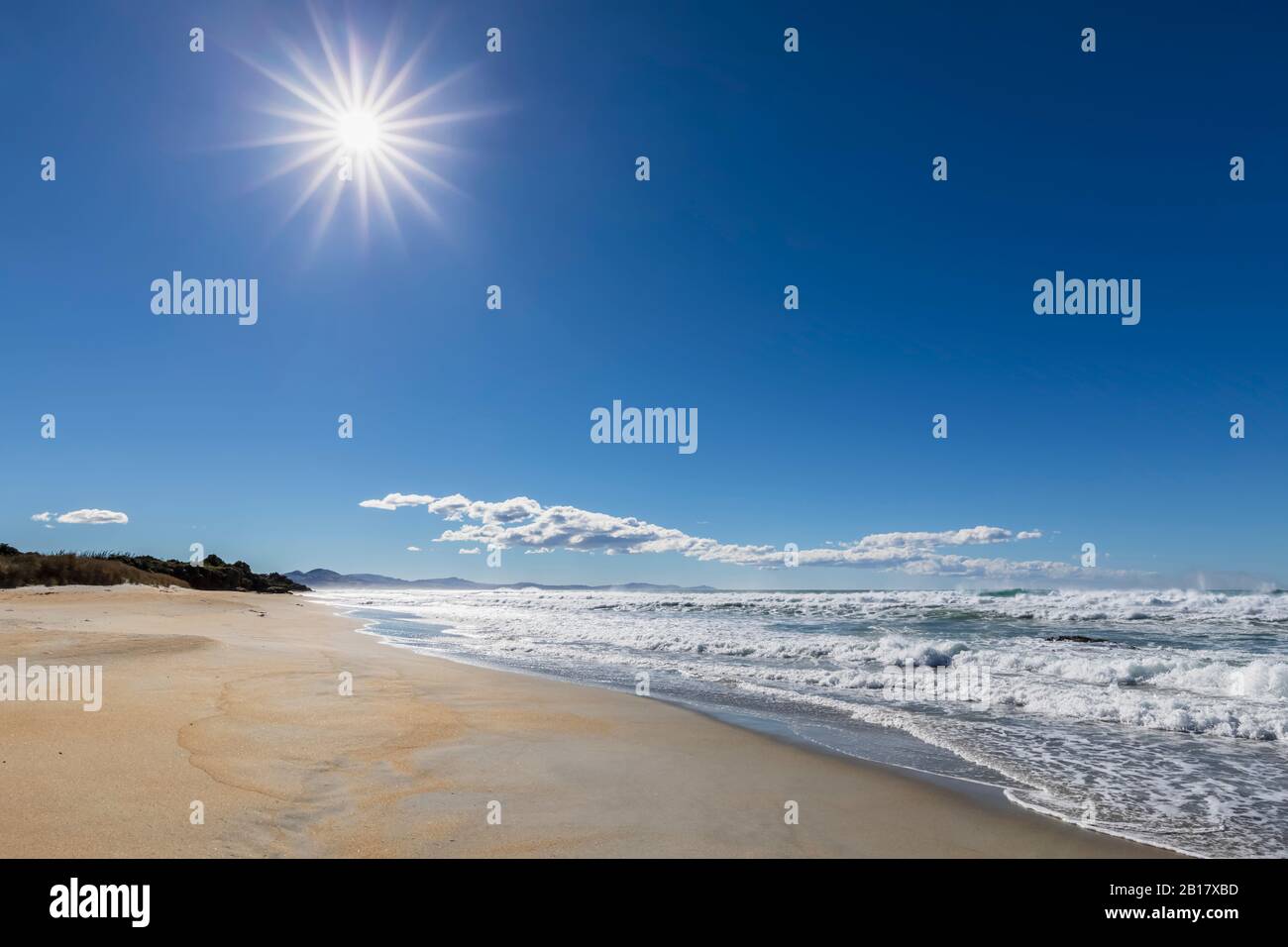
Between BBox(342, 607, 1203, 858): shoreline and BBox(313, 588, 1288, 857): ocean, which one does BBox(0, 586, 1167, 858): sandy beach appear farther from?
BBox(313, 588, 1288, 857): ocean

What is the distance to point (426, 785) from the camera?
546 centimetres

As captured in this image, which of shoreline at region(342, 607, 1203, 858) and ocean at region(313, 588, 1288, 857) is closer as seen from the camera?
shoreline at region(342, 607, 1203, 858)

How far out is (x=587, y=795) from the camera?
552 cm

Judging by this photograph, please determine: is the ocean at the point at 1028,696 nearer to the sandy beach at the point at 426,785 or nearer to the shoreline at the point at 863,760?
the shoreline at the point at 863,760

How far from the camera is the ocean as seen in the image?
6.38 meters

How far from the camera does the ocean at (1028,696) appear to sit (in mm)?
6383

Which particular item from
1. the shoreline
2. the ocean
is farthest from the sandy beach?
the ocean

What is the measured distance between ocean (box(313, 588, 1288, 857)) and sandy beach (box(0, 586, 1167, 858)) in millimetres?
1200

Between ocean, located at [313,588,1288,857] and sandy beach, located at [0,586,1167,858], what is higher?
sandy beach, located at [0,586,1167,858]

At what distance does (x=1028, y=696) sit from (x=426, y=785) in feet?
36.1

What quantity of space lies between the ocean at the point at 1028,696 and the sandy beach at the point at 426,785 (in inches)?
47.3
